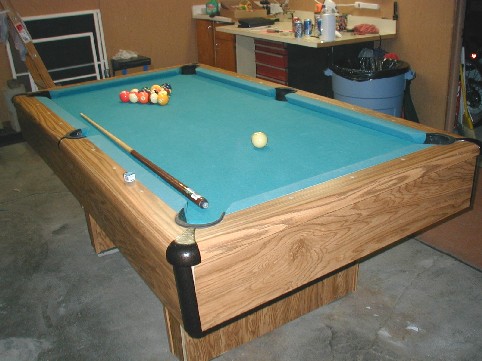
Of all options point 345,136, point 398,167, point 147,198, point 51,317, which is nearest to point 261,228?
point 147,198

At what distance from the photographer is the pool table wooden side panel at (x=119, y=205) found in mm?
1217

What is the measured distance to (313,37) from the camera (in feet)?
12.4

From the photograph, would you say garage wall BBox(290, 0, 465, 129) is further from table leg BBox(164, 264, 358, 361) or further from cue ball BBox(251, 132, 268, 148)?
cue ball BBox(251, 132, 268, 148)

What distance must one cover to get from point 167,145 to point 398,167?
2.90 feet

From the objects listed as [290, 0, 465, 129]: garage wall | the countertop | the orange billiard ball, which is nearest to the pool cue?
the orange billiard ball

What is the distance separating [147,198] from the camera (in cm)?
135

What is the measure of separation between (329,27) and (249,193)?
254 centimetres

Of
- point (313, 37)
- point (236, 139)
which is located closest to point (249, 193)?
point (236, 139)

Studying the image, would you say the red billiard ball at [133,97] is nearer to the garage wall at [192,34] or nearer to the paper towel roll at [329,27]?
the paper towel roll at [329,27]

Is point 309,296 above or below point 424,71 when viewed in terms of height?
below

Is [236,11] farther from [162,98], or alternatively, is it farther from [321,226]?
[321,226]

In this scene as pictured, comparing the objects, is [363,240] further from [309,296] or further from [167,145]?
[167,145]

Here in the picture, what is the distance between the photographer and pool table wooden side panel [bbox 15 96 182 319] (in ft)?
3.99

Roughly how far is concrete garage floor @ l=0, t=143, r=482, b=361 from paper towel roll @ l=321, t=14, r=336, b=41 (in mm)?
1706
